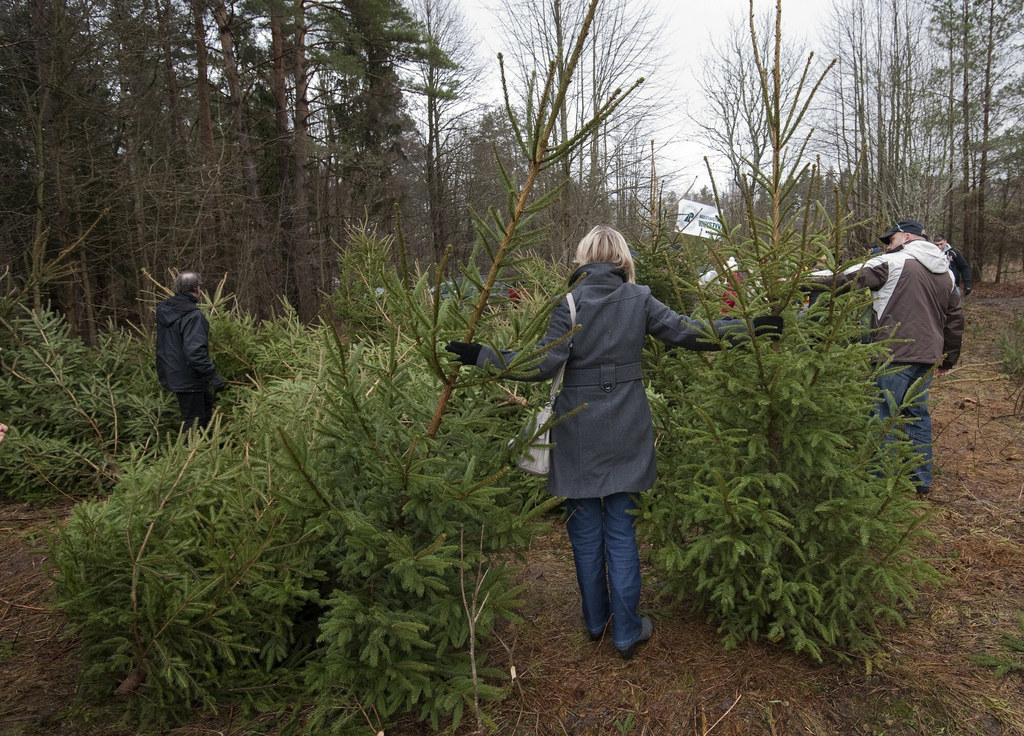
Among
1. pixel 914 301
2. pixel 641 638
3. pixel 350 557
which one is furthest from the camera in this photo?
pixel 914 301

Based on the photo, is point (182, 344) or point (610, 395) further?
point (182, 344)

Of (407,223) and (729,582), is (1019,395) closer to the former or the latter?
(729,582)

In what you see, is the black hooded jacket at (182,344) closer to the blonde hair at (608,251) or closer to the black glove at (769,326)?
the blonde hair at (608,251)

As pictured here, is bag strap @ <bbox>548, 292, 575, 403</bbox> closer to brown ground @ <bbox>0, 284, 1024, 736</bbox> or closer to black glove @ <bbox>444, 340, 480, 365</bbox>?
A: black glove @ <bbox>444, 340, 480, 365</bbox>

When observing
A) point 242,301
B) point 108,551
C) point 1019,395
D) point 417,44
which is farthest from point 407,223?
point 108,551

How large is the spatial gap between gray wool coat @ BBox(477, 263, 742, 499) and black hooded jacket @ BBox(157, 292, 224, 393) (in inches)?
156

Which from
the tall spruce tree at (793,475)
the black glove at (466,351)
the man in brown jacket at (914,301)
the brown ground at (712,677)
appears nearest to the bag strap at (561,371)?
the black glove at (466,351)

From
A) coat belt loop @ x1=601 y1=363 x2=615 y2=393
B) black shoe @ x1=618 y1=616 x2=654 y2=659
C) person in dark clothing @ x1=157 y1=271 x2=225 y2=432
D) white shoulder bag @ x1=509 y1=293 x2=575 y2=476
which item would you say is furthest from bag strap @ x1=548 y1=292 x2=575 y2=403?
person in dark clothing @ x1=157 y1=271 x2=225 y2=432

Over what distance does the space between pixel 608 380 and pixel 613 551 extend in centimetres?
82

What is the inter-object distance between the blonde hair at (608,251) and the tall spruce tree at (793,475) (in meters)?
0.36

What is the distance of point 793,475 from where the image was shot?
8.82ft

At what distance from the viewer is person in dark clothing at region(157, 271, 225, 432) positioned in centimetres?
534

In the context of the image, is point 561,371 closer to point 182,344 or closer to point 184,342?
point 184,342

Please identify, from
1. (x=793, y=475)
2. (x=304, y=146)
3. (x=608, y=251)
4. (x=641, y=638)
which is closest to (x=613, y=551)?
(x=641, y=638)
